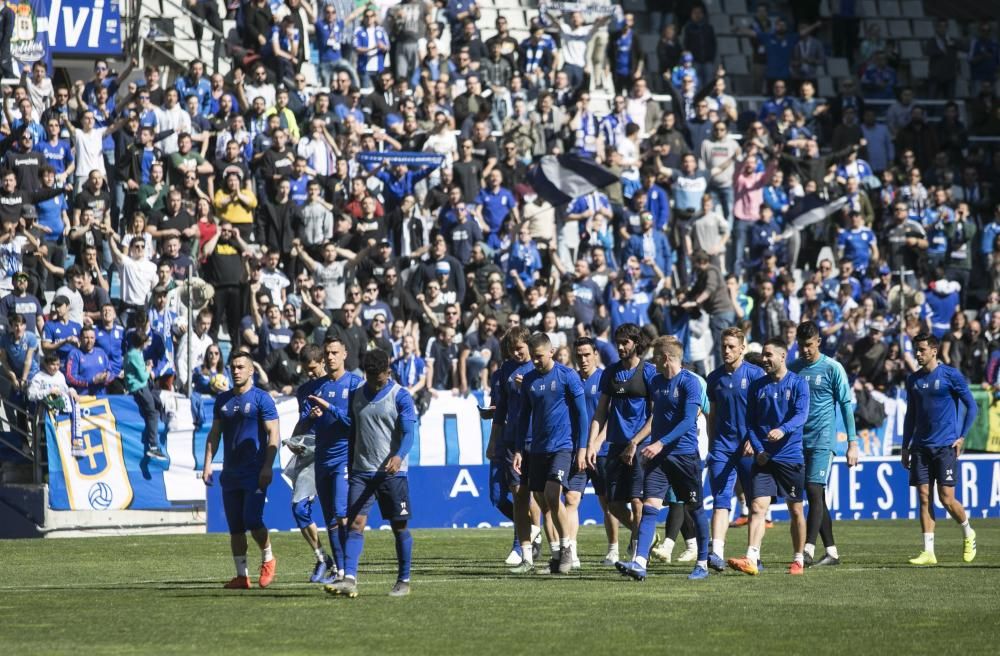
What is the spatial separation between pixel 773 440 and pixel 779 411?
310 mm

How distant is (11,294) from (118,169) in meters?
3.05

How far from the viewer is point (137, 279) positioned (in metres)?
25.5

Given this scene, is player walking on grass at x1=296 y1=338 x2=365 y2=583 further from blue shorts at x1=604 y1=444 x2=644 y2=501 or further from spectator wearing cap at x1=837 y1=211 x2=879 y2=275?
spectator wearing cap at x1=837 y1=211 x2=879 y2=275

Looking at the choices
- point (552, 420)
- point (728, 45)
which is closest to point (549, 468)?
point (552, 420)

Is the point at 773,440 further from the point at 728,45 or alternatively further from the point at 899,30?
the point at 899,30

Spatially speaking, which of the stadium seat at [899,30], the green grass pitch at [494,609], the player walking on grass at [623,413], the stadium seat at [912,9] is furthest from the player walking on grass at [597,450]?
the stadium seat at [912,9]

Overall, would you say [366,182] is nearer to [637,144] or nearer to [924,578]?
[637,144]

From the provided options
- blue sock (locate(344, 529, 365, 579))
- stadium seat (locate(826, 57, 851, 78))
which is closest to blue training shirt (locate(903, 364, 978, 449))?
blue sock (locate(344, 529, 365, 579))

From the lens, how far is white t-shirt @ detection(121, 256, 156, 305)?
2545 cm

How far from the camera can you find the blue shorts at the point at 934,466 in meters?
18.1

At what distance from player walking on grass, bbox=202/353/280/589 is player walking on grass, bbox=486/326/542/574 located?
2697 mm

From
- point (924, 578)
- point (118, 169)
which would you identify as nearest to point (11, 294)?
point (118, 169)

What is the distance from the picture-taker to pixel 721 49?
1468 inches

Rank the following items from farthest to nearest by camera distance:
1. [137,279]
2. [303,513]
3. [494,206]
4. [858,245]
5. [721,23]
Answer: [721,23] < [858,245] < [494,206] < [137,279] < [303,513]
